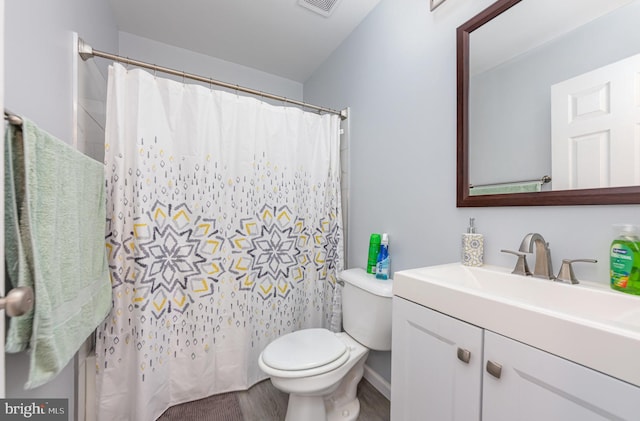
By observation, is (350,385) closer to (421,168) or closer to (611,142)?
(421,168)

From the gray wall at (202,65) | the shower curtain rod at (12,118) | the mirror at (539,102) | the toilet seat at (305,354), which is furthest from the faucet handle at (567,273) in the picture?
the gray wall at (202,65)

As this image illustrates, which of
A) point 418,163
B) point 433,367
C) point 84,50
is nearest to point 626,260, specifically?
point 433,367

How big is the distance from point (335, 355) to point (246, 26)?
6.98ft

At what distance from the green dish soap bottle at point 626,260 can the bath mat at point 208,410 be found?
64.3 inches

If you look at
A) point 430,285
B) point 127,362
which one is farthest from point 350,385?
point 127,362

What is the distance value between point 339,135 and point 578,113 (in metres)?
1.28

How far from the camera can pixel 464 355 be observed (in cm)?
68

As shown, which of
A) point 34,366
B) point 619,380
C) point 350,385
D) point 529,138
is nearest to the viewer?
point 619,380

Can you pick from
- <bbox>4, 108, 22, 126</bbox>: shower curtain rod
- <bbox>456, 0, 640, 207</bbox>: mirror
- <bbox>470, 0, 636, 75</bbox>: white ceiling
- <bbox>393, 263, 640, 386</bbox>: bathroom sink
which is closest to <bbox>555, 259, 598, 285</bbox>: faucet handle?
<bbox>393, 263, 640, 386</bbox>: bathroom sink

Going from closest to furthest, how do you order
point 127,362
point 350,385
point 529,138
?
point 529,138
point 127,362
point 350,385

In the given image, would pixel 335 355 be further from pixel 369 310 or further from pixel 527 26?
pixel 527 26

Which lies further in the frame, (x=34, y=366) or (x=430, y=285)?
(x=430, y=285)

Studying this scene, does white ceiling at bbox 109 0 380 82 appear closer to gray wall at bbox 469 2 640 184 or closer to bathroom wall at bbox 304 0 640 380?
bathroom wall at bbox 304 0 640 380

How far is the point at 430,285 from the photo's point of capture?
78cm
